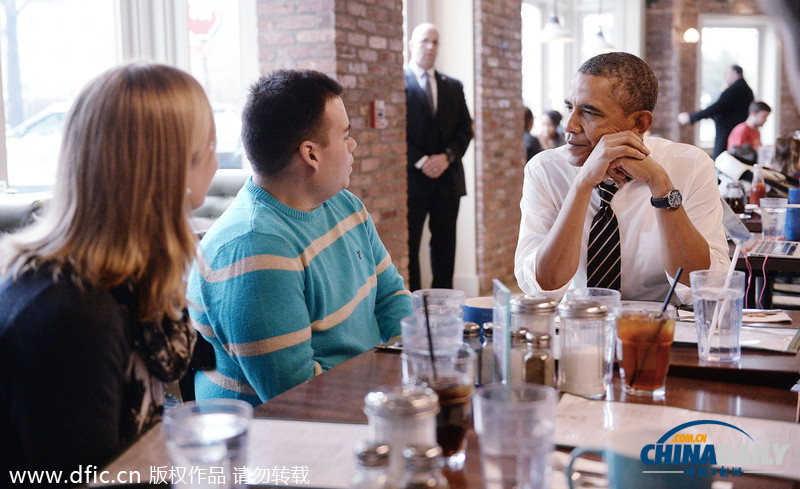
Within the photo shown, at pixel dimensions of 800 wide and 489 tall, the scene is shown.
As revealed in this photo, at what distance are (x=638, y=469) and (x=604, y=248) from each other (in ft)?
4.29

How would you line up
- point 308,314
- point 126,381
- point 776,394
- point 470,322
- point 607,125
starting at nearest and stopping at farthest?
1. point 126,381
2. point 776,394
3. point 470,322
4. point 308,314
5. point 607,125

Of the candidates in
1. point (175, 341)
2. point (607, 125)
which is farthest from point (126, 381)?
point (607, 125)

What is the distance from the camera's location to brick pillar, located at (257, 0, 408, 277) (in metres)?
3.79

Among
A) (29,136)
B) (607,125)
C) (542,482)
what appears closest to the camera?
(542,482)

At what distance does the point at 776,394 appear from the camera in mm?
1281

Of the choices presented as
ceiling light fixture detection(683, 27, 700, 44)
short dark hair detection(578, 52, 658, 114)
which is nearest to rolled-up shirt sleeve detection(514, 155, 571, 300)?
short dark hair detection(578, 52, 658, 114)

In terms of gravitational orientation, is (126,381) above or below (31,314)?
below

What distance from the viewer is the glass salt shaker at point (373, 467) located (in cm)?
77

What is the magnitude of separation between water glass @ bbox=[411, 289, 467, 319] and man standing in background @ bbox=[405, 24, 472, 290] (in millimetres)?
3352

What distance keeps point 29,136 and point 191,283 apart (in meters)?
1.80

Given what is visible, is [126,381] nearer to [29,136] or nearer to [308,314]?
[308,314]

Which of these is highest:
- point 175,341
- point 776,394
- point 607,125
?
point 607,125

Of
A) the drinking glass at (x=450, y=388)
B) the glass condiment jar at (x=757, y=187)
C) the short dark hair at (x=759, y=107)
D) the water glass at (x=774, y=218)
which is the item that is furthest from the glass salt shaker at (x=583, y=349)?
the short dark hair at (x=759, y=107)

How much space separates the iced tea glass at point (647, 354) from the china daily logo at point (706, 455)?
0.53ft
